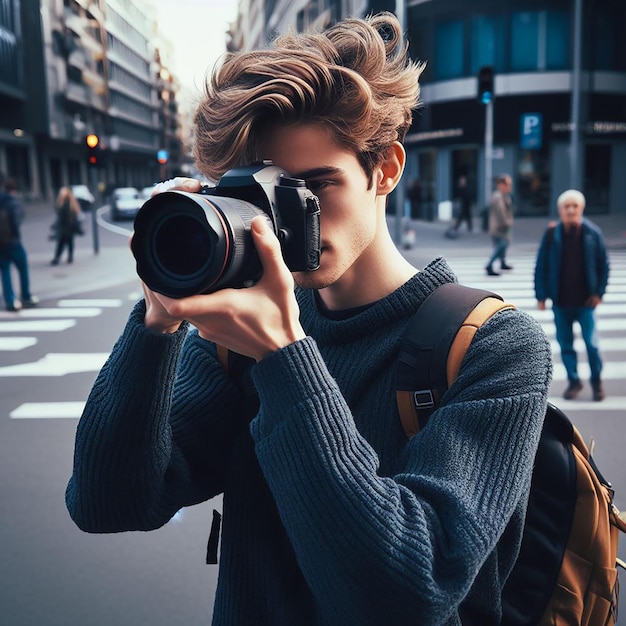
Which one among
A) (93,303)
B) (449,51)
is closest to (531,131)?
(449,51)

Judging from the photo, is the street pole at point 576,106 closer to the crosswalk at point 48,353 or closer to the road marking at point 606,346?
the road marking at point 606,346

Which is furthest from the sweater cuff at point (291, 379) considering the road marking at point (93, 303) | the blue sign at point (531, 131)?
the blue sign at point (531, 131)

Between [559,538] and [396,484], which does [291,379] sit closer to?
[396,484]

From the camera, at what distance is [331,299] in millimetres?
1739

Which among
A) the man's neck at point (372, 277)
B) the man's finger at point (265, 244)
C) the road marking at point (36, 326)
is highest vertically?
the man's finger at point (265, 244)

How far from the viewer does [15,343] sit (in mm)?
9312

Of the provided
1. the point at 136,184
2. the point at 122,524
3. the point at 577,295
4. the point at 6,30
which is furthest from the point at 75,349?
the point at 136,184

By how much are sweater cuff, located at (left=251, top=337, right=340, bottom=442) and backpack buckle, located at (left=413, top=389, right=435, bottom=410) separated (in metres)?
0.23

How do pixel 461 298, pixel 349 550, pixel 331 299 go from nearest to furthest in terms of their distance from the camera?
pixel 349 550
pixel 461 298
pixel 331 299

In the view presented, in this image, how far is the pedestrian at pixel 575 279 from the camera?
22.1 feet

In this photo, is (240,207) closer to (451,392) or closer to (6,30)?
(451,392)

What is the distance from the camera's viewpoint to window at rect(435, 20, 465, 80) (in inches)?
1093

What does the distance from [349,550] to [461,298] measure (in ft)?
1.87

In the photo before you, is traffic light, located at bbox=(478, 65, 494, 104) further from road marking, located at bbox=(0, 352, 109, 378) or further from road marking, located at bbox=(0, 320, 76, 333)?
road marking, located at bbox=(0, 352, 109, 378)
